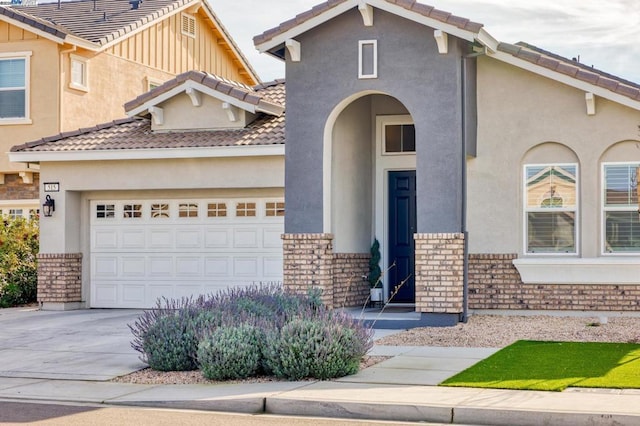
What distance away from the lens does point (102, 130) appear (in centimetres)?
2216

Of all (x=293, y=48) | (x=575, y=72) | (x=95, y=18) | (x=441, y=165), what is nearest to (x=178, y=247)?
(x=293, y=48)

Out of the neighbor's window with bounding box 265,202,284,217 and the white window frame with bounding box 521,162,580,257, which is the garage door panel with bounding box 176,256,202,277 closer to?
the neighbor's window with bounding box 265,202,284,217

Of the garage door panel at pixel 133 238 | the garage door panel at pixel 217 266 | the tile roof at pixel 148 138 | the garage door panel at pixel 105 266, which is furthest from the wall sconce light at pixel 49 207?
the garage door panel at pixel 217 266

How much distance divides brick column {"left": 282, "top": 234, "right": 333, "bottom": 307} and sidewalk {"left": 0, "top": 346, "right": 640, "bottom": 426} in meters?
5.07

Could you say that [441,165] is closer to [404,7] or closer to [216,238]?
[404,7]

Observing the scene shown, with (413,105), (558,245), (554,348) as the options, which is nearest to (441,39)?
(413,105)

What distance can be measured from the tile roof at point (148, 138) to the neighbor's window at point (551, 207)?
16.2 ft

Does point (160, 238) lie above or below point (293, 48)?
below

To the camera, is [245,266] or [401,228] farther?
[245,266]

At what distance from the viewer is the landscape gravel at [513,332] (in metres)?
14.5

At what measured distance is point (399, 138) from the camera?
1983 centimetres

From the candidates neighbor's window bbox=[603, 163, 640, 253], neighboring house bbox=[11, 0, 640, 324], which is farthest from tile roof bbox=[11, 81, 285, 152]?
neighbor's window bbox=[603, 163, 640, 253]

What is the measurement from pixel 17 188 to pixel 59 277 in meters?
5.18

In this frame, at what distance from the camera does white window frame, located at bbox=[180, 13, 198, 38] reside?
3056 centimetres
